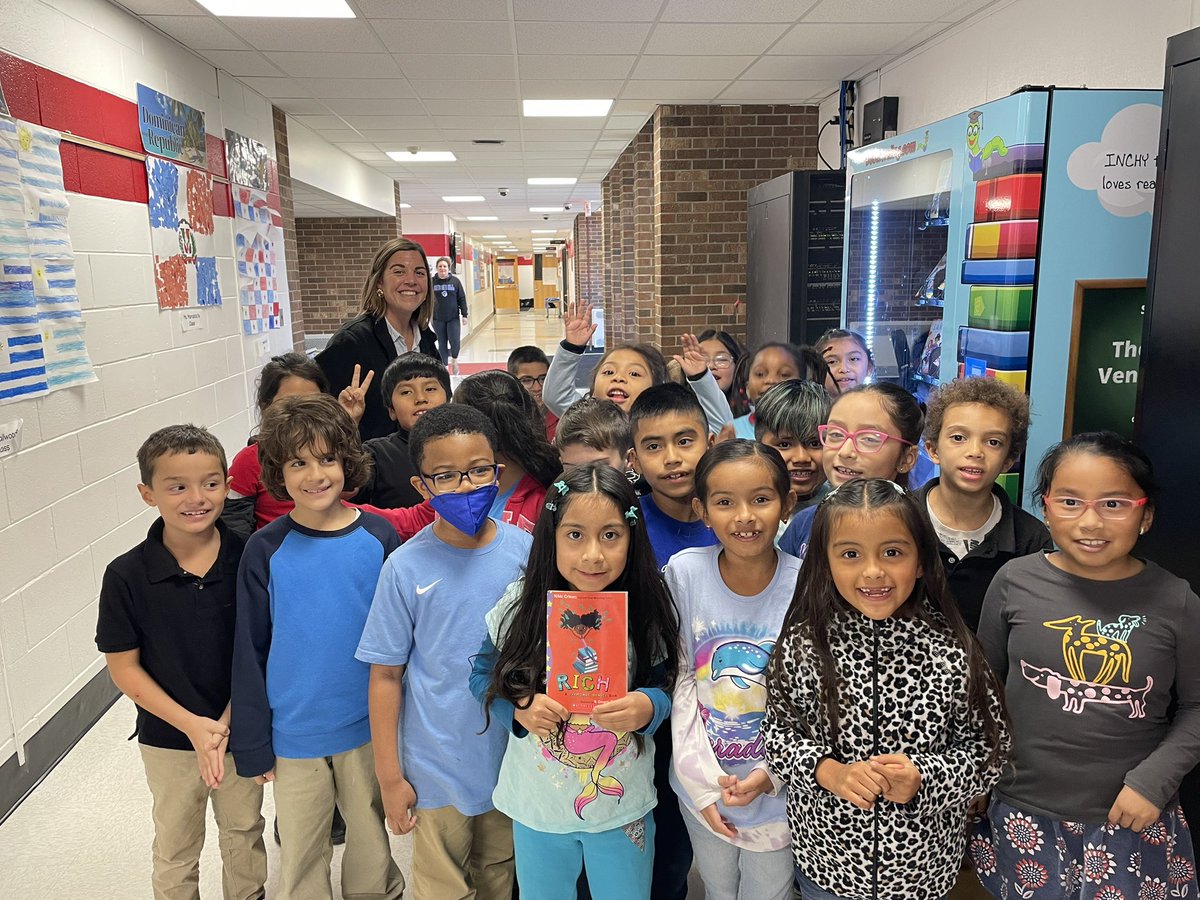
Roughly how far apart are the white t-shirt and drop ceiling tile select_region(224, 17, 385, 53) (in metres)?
3.86

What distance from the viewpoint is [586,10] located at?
4164 millimetres

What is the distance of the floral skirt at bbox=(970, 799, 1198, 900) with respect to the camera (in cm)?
165

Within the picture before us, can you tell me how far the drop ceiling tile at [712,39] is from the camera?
4469 millimetres

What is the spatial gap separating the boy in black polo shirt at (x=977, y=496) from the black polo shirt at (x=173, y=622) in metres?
1.67

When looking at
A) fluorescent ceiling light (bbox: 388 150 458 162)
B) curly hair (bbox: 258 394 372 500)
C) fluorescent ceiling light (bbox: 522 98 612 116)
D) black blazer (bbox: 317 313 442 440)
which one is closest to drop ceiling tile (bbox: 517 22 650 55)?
fluorescent ceiling light (bbox: 522 98 612 116)

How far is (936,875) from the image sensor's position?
1561 millimetres

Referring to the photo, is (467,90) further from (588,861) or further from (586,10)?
(588,861)

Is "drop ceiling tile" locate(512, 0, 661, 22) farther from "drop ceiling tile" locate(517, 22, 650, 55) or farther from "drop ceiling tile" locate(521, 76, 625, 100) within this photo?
"drop ceiling tile" locate(521, 76, 625, 100)

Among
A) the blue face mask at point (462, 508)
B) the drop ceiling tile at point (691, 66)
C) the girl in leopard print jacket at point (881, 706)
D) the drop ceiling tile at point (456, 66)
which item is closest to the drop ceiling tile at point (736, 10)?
the drop ceiling tile at point (691, 66)

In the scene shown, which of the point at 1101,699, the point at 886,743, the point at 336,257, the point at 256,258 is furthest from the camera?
the point at 336,257

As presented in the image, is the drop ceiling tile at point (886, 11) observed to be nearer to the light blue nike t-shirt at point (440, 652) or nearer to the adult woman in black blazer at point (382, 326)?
the adult woman in black blazer at point (382, 326)

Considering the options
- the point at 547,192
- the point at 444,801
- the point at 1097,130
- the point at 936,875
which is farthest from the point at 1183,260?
the point at 547,192

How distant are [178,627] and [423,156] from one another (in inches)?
327

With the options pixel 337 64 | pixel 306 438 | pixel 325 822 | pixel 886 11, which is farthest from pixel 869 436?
pixel 337 64
